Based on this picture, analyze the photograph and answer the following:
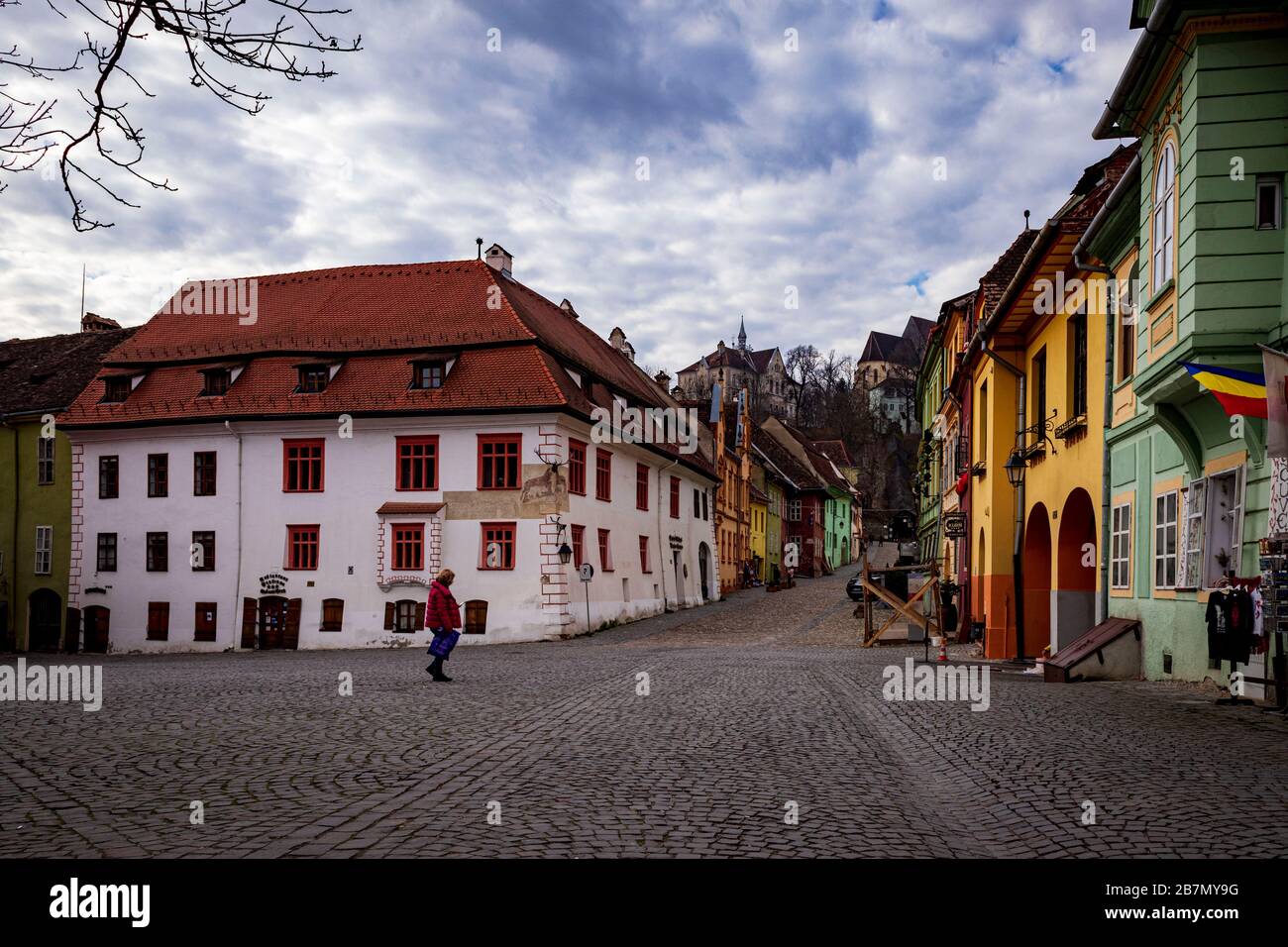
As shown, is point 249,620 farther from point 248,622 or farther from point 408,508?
point 408,508

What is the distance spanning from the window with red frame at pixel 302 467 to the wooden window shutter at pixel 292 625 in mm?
3351

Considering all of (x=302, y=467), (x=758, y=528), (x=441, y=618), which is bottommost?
(x=441, y=618)

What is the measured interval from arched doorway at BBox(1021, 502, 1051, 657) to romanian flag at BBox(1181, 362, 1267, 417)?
1156 cm

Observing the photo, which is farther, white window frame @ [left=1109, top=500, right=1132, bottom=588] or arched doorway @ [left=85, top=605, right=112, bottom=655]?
arched doorway @ [left=85, top=605, right=112, bottom=655]

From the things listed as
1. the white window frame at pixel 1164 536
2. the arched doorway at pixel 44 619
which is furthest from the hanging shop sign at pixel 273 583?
the white window frame at pixel 1164 536

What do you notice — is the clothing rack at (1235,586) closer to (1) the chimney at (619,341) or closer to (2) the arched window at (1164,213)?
(2) the arched window at (1164,213)

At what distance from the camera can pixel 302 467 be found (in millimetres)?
37094

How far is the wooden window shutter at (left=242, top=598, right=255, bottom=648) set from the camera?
37.2 m

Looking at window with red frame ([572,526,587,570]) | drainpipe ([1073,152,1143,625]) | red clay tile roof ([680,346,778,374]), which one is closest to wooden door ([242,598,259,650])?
window with red frame ([572,526,587,570])

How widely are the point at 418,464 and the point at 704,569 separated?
21.1 m

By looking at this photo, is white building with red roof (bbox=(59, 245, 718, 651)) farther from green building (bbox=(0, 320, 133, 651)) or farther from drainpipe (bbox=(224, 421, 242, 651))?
green building (bbox=(0, 320, 133, 651))

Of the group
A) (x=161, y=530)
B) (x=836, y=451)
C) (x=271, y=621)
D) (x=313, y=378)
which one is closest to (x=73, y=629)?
(x=161, y=530)

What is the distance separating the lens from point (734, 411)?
64.5 metres

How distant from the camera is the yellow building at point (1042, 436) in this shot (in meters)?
19.2
